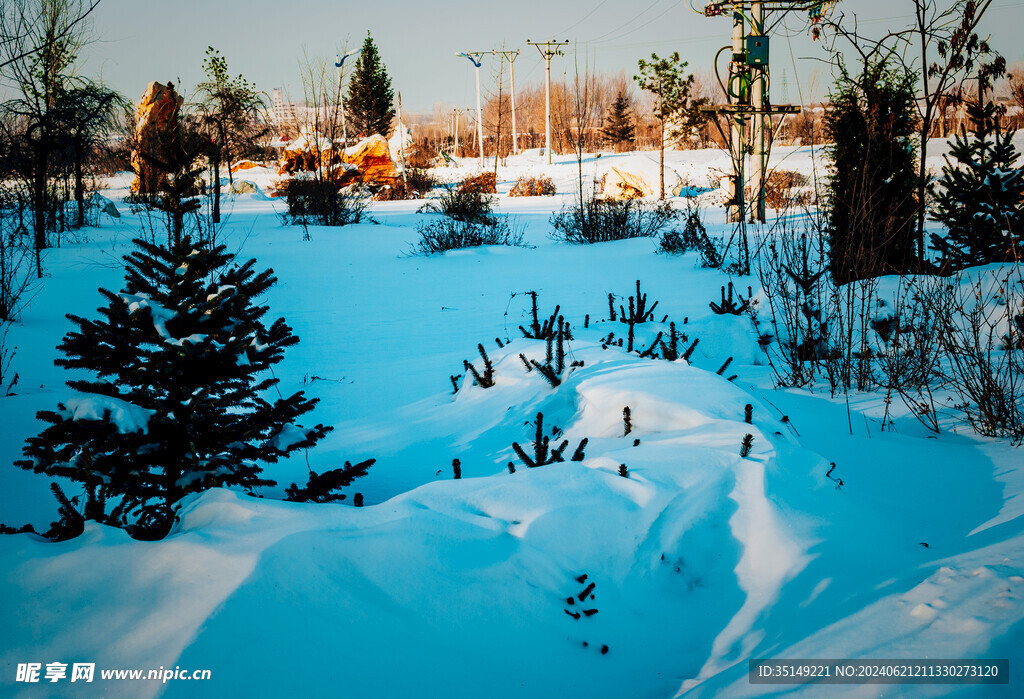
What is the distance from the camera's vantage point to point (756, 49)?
13.5 meters

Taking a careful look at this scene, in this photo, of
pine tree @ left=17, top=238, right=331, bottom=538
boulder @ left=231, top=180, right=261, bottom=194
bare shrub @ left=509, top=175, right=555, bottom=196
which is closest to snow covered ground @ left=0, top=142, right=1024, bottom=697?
pine tree @ left=17, top=238, right=331, bottom=538

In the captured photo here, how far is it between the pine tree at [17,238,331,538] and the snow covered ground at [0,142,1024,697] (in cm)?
33

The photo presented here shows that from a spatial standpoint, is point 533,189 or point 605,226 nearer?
point 605,226

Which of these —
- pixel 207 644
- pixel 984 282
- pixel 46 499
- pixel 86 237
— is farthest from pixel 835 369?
pixel 86 237

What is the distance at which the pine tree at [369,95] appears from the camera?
3719 centimetres

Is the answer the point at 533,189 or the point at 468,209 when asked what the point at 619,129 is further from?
the point at 468,209

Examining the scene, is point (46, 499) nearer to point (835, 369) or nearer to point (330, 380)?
point (330, 380)

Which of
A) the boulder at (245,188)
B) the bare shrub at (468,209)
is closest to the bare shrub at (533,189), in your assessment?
the bare shrub at (468,209)

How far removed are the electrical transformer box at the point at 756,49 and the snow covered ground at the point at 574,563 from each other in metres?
11.5

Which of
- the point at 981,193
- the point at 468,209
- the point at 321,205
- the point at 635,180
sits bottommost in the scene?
the point at 981,193

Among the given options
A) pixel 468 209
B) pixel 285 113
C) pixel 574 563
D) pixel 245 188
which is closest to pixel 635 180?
pixel 468 209

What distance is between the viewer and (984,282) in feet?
19.5

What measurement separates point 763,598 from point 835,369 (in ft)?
9.77

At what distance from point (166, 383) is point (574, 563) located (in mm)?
1706
